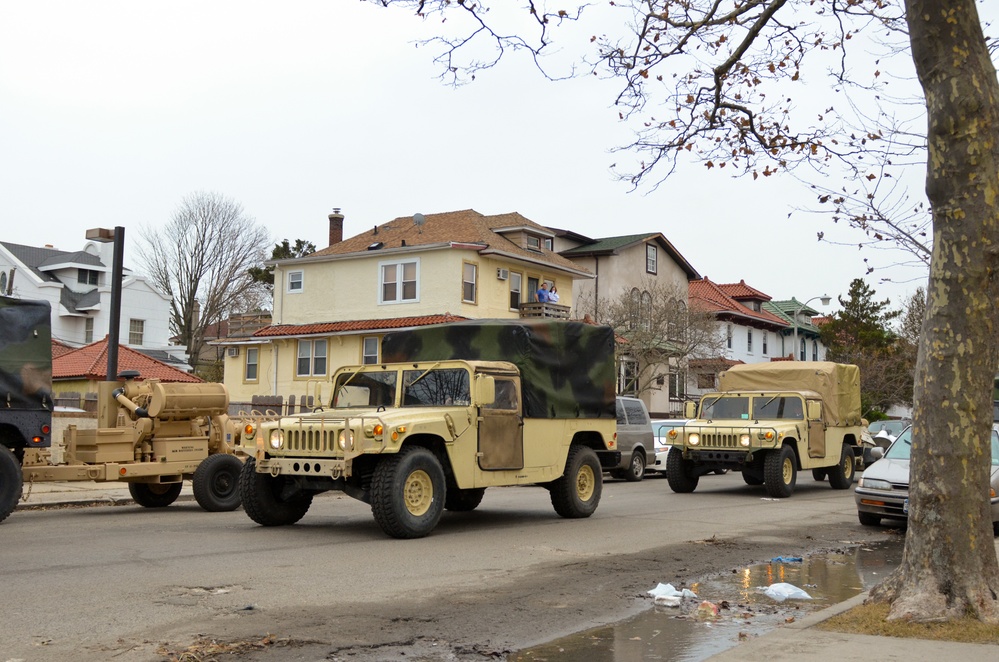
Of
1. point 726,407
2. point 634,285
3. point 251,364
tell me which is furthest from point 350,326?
point 726,407

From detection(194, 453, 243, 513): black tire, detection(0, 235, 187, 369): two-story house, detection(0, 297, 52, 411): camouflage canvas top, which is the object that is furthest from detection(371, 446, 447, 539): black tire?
detection(0, 235, 187, 369): two-story house

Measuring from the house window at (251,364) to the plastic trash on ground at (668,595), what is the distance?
120 ft

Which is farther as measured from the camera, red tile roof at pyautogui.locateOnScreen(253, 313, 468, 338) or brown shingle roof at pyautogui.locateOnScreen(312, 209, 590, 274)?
brown shingle roof at pyautogui.locateOnScreen(312, 209, 590, 274)

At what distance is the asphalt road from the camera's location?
271 inches

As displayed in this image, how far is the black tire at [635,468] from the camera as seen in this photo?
23656mm

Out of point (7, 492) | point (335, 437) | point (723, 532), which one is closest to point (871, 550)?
point (723, 532)

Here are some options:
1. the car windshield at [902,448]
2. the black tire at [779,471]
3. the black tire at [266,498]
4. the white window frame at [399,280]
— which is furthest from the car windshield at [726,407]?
the white window frame at [399,280]

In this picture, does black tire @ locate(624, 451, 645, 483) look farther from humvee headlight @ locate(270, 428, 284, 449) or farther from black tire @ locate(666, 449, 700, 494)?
humvee headlight @ locate(270, 428, 284, 449)

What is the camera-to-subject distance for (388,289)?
40.4m

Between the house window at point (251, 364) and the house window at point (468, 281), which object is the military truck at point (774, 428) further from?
the house window at point (251, 364)

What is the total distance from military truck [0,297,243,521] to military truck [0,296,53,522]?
0.5 inches

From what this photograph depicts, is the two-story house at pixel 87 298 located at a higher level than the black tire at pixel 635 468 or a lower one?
higher

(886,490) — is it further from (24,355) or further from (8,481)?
(24,355)

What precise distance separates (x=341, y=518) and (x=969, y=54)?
10002 millimetres
